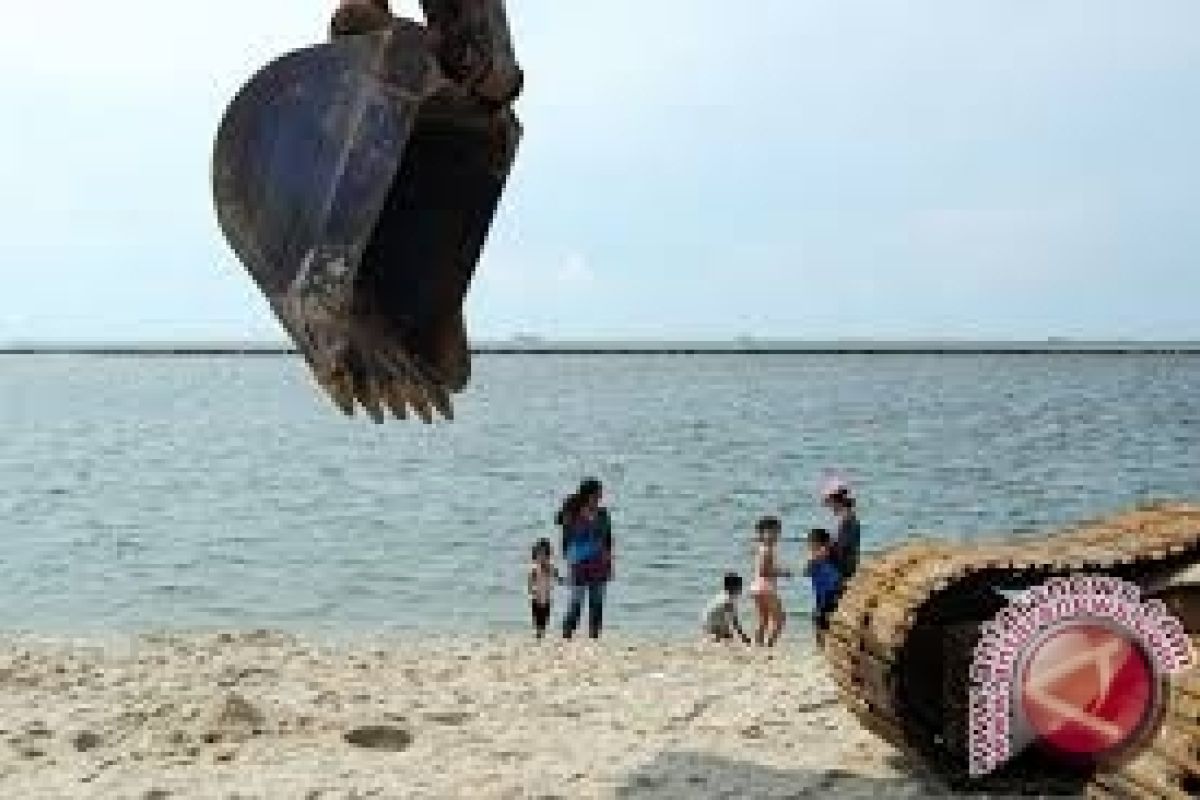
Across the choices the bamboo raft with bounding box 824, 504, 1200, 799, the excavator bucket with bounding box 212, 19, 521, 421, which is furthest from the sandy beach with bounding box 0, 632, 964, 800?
the excavator bucket with bounding box 212, 19, 521, 421

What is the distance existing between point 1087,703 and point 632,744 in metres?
3.06

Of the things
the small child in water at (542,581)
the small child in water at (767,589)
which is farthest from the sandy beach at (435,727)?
the small child in water at (542,581)

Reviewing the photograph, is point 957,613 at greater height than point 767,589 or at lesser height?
greater

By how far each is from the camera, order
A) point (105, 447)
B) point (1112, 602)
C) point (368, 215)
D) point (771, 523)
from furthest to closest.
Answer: point (105, 447) → point (771, 523) → point (1112, 602) → point (368, 215)

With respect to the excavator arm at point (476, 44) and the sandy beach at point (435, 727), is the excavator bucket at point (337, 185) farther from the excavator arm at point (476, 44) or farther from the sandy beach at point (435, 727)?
the sandy beach at point (435, 727)

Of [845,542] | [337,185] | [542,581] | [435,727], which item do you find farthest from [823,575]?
[337,185]

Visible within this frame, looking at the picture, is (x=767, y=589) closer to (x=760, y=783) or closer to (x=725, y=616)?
(x=725, y=616)

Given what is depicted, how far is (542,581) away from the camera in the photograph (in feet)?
60.8

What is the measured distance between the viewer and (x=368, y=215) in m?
6.80

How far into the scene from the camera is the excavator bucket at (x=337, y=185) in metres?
6.80

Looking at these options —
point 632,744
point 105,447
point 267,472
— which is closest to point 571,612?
point 632,744

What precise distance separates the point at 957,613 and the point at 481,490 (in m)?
36.0

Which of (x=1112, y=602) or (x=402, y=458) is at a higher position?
(x=1112, y=602)

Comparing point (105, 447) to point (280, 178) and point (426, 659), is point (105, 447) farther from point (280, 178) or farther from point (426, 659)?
point (280, 178)
